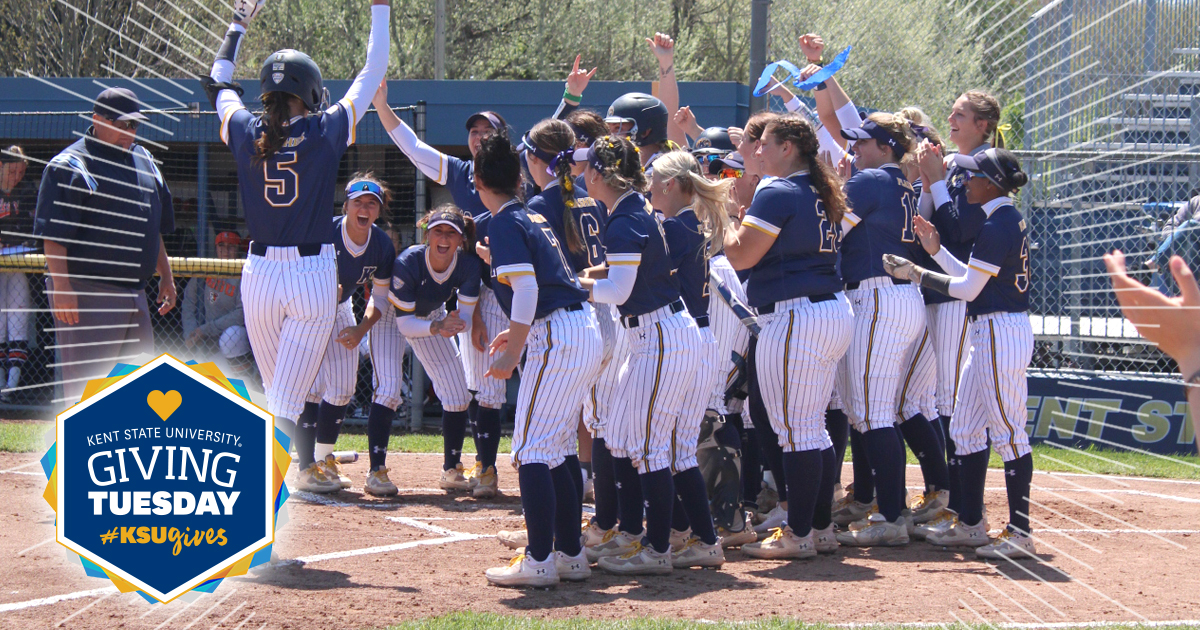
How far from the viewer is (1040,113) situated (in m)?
1.86

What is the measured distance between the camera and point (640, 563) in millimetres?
4152

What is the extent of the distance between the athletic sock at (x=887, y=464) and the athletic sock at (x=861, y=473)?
0.28 meters

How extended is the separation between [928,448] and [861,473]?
1.15 ft

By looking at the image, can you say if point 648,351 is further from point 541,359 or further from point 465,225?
point 465,225

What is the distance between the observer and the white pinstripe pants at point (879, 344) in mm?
4617

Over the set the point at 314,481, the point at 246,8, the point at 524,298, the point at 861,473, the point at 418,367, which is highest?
the point at 246,8

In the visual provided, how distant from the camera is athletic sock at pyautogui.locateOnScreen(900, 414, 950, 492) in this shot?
5.00m

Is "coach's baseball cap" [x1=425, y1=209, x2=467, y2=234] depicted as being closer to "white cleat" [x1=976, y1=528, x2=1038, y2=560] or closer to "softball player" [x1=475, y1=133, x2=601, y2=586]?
"softball player" [x1=475, y1=133, x2=601, y2=586]

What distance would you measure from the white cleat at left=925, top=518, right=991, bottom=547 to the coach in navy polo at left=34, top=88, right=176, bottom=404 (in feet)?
12.2

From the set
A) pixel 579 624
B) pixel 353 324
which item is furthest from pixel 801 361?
pixel 353 324

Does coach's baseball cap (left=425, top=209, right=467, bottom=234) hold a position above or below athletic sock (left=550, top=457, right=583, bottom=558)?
above

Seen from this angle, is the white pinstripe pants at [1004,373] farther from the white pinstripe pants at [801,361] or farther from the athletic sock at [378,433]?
the athletic sock at [378,433]

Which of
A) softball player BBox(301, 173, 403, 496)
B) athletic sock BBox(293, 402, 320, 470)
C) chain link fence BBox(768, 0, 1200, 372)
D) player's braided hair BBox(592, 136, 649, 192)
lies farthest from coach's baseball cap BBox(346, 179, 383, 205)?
chain link fence BBox(768, 0, 1200, 372)

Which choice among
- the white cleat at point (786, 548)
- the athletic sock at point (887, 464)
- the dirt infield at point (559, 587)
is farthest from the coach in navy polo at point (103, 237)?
the athletic sock at point (887, 464)
